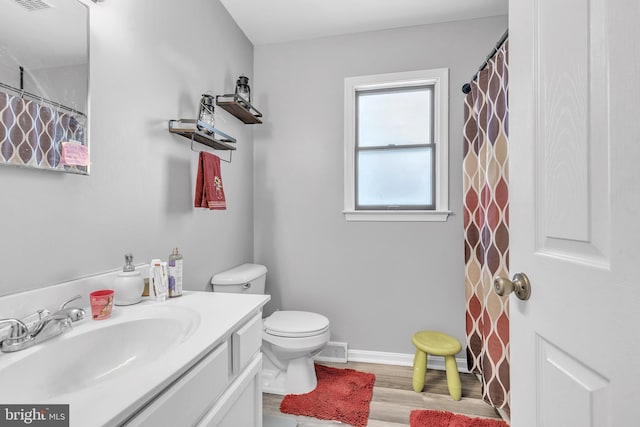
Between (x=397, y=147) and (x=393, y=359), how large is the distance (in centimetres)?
159

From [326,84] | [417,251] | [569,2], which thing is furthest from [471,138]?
[569,2]

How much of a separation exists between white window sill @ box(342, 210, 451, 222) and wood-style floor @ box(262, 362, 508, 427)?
107 centimetres

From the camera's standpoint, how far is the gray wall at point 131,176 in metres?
0.89

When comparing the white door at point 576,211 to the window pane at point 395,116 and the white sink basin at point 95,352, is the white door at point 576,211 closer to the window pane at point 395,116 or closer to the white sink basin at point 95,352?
the white sink basin at point 95,352

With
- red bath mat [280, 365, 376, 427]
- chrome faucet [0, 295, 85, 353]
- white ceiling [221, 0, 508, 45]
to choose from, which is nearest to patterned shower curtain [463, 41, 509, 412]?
white ceiling [221, 0, 508, 45]

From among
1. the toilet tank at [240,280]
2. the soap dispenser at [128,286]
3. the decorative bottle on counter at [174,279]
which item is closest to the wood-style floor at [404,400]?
the toilet tank at [240,280]

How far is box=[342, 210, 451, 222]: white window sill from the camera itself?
214 cm

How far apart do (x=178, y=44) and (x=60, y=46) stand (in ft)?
2.20

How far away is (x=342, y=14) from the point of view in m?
2.06

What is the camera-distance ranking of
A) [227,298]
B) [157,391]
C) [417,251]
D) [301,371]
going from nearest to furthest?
[157,391] → [227,298] → [301,371] → [417,251]

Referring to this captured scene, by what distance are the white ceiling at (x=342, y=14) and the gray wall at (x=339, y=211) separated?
7 cm

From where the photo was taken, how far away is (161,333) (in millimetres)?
952

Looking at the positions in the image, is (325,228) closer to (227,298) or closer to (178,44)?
(227,298)

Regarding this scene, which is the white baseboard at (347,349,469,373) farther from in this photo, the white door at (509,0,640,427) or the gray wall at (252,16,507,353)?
the white door at (509,0,640,427)
